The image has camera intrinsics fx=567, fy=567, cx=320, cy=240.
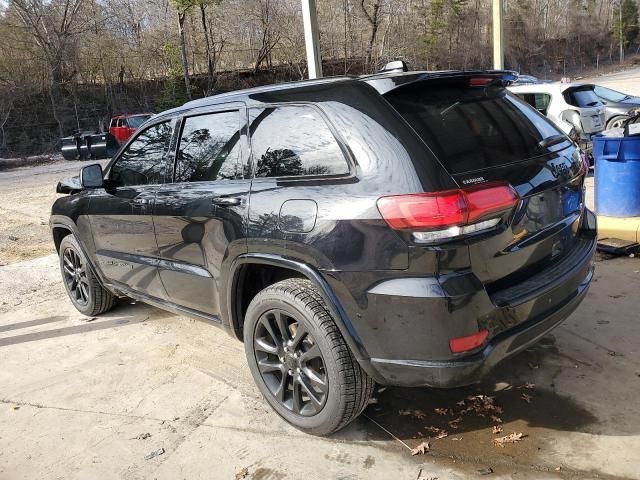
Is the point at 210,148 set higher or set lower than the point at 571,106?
higher

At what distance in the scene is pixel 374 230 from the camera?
250 cm

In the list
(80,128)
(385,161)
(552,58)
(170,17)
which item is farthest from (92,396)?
(552,58)

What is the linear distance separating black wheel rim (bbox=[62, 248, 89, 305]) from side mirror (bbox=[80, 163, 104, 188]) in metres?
0.95

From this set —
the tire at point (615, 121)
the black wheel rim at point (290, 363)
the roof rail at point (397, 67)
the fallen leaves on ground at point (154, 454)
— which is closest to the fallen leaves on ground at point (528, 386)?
the black wheel rim at point (290, 363)

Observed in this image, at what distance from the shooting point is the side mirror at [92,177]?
4312 millimetres

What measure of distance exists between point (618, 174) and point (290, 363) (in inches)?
183

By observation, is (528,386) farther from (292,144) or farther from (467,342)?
(292,144)

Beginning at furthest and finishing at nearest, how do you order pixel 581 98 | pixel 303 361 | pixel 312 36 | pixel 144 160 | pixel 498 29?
pixel 498 29 → pixel 581 98 → pixel 312 36 → pixel 144 160 → pixel 303 361

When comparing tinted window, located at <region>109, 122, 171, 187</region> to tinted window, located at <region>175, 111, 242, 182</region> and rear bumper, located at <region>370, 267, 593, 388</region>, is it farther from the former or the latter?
rear bumper, located at <region>370, 267, 593, 388</region>

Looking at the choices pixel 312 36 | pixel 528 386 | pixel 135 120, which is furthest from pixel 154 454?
pixel 135 120

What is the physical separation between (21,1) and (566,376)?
108 ft

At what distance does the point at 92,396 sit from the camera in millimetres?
3744

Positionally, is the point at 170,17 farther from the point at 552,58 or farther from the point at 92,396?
the point at 552,58

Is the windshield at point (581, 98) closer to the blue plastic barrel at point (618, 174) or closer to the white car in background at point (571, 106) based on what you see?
the white car in background at point (571, 106)
